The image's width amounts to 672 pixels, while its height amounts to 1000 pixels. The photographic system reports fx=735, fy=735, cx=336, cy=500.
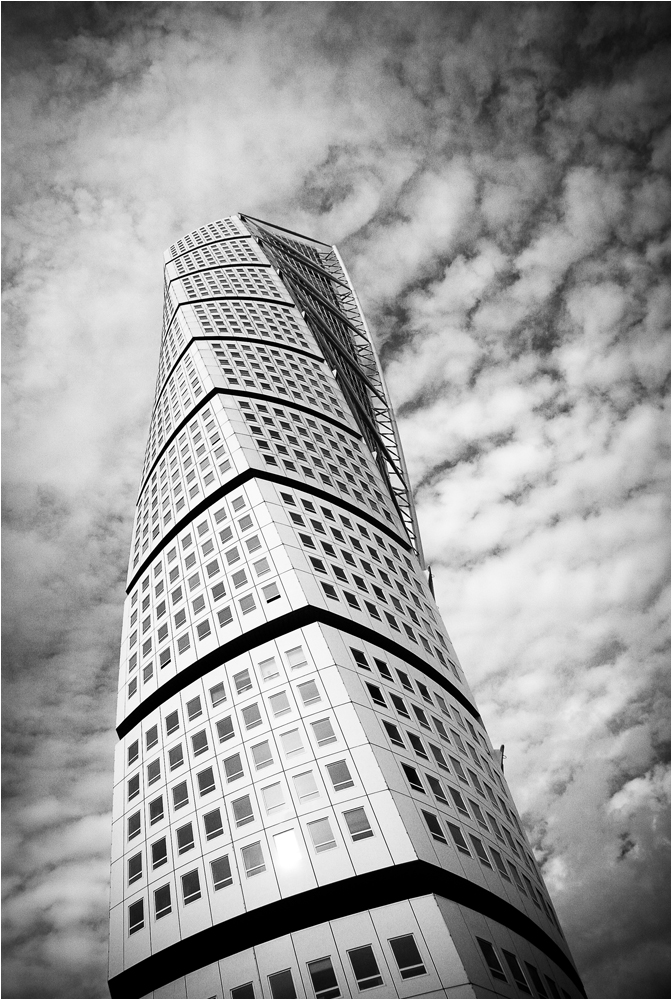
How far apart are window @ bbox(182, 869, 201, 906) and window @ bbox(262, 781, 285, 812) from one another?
3.26 metres

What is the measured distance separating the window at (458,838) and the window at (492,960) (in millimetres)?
3484

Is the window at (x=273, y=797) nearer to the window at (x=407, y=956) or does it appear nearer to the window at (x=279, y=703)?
the window at (x=279, y=703)

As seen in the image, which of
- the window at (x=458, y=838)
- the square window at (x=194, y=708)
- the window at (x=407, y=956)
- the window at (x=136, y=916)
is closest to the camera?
the window at (x=407, y=956)

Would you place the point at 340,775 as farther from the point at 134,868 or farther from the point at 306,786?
the point at 134,868

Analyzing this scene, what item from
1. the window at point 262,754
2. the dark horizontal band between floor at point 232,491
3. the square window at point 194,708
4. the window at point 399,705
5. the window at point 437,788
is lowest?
the window at point 437,788

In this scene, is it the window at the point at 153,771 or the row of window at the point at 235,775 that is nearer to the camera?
the row of window at the point at 235,775

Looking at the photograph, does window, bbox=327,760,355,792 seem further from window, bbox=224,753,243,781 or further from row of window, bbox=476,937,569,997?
row of window, bbox=476,937,569,997

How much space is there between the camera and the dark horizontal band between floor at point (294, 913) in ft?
74.9

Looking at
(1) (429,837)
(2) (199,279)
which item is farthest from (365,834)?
(2) (199,279)

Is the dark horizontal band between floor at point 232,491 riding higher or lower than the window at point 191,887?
higher

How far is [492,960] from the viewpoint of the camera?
22312 mm

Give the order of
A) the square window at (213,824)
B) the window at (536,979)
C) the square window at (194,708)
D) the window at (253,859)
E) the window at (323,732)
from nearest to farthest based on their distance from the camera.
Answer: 1. the window at (536,979)
2. the window at (253,859)
3. the square window at (213,824)
4. the window at (323,732)
5. the square window at (194,708)

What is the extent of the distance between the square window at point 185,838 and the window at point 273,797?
3.23 m

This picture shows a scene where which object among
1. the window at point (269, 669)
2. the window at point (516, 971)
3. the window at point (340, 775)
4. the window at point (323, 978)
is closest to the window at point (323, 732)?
the window at point (340, 775)
